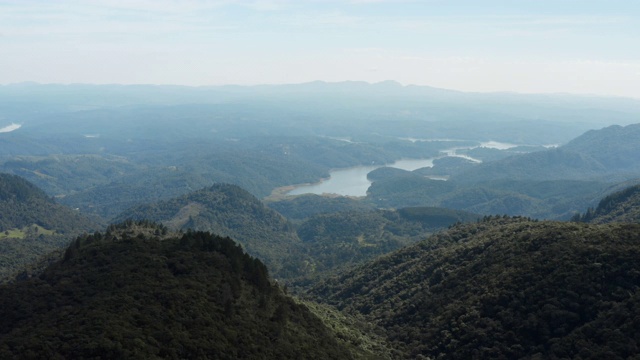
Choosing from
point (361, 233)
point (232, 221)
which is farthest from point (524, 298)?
point (232, 221)

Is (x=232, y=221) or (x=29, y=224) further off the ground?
(x=29, y=224)

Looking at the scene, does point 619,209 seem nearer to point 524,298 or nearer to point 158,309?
point 524,298

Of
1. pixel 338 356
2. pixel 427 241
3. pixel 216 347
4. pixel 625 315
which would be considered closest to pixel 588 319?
A: pixel 625 315

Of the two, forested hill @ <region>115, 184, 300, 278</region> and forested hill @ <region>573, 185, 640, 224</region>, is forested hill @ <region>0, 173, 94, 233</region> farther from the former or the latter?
forested hill @ <region>573, 185, 640, 224</region>

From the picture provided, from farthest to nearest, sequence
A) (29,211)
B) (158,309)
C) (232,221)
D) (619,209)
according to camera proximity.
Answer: (232,221) → (29,211) → (619,209) → (158,309)

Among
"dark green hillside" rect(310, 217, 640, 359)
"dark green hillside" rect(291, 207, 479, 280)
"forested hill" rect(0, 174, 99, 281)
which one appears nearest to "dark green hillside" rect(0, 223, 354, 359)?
"dark green hillside" rect(310, 217, 640, 359)

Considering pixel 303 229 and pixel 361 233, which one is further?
pixel 303 229

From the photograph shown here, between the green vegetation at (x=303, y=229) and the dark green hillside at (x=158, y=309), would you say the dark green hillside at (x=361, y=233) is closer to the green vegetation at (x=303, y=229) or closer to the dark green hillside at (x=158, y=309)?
the green vegetation at (x=303, y=229)

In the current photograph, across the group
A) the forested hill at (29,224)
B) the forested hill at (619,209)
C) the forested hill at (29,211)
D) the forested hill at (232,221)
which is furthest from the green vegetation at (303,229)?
the forested hill at (619,209)
